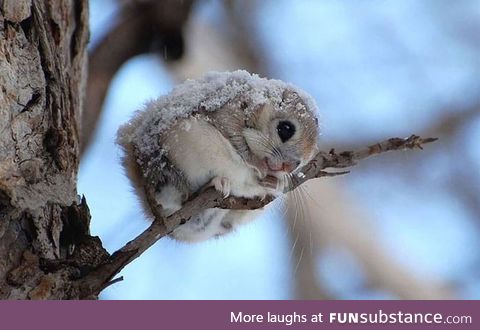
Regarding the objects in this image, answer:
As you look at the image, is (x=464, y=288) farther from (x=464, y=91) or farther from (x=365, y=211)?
(x=464, y=91)

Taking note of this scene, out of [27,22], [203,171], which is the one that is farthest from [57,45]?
[203,171]

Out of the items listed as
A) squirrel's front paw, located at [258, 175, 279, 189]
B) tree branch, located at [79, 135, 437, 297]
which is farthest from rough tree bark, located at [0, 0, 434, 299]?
squirrel's front paw, located at [258, 175, 279, 189]

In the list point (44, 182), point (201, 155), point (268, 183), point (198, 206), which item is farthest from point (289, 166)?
point (44, 182)

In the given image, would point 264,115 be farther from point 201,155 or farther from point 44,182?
point 44,182

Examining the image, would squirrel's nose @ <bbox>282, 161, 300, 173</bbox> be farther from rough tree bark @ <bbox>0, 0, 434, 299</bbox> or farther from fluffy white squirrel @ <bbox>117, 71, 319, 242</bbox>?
rough tree bark @ <bbox>0, 0, 434, 299</bbox>

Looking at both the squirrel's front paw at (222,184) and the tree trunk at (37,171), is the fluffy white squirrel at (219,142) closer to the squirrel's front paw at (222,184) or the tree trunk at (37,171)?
the squirrel's front paw at (222,184)
